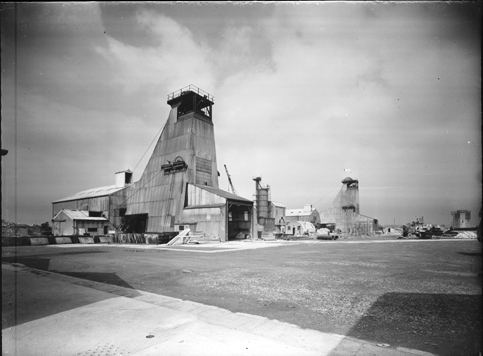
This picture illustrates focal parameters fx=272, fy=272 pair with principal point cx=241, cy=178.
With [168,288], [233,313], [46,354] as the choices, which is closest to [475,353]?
[233,313]

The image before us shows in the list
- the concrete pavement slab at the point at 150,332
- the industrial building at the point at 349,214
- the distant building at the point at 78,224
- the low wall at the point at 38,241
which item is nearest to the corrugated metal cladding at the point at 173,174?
the distant building at the point at 78,224

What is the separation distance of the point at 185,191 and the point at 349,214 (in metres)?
47.3

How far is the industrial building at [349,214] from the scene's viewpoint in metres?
66.6

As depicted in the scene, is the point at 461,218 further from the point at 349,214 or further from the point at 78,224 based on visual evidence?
the point at 78,224

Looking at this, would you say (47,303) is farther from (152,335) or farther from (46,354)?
(152,335)

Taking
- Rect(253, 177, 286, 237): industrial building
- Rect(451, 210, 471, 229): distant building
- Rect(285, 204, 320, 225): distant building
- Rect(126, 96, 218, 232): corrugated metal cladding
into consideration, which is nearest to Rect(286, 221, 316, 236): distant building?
Rect(253, 177, 286, 237): industrial building

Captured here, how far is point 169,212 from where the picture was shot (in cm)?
3728

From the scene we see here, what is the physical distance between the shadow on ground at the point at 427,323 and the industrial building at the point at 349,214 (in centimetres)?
6261

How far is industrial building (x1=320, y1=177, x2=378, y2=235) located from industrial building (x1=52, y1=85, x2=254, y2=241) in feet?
125

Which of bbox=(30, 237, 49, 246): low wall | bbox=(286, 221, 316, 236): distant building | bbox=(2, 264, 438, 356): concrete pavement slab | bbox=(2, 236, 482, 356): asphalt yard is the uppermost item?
bbox=(2, 264, 438, 356): concrete pavement slab

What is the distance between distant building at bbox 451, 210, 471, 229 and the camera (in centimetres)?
5925

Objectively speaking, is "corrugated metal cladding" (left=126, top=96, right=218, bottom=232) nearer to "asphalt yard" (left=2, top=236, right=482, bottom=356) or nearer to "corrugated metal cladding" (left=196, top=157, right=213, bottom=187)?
"corrugated metal cladding" (left=196, top=157, right=213, bottom=187)

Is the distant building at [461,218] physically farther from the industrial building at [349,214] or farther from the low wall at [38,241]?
the low wall at [38,241]

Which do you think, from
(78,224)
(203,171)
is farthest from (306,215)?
(78,224)
